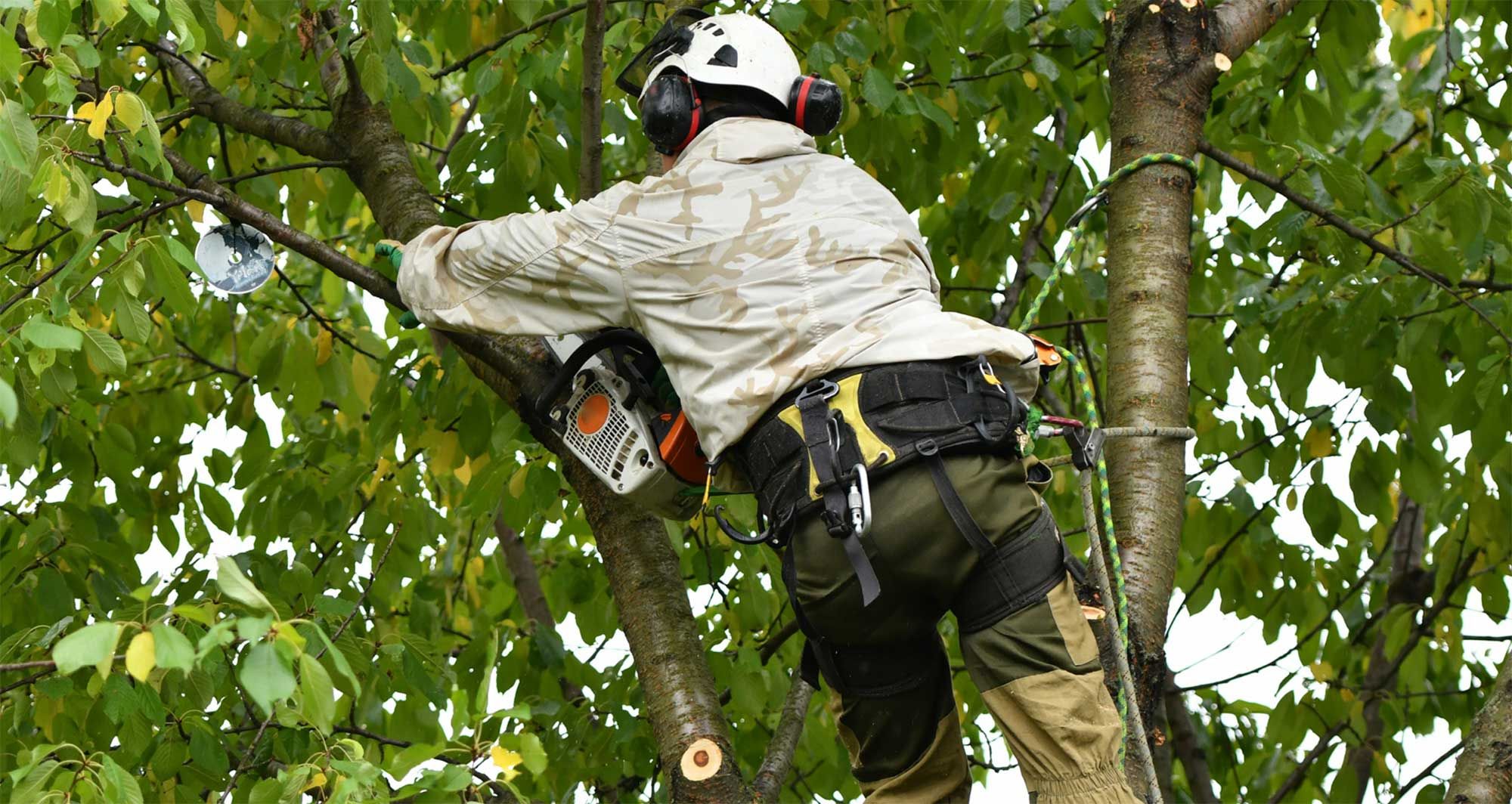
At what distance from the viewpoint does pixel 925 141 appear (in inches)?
190

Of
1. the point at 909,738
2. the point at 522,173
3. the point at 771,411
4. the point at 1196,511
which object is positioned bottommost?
the point at 909,738

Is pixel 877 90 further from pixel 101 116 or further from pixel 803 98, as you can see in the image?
pixel 101 116

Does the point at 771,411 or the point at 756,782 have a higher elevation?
the point at 771,411

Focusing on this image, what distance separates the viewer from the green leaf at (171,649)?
1.95 meters

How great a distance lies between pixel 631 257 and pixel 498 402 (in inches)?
60.5

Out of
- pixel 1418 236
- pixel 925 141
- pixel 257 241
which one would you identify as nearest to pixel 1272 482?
pixel 1418 236

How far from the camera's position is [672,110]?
10.1 ft

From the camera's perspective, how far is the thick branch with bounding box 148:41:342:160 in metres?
4.14

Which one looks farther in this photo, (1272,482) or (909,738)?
(1272,482)

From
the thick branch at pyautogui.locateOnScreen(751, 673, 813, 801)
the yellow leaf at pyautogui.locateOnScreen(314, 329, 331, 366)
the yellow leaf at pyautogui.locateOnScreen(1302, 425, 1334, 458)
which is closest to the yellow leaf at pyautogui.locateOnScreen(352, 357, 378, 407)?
the yellow leaf at pyautogui.locateOnScreen(314, 329, 331, 366)

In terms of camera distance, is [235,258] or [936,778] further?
[235,258]

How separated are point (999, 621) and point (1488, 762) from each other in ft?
3.92

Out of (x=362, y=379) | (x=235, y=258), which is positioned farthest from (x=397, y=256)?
(x=362, y=379)

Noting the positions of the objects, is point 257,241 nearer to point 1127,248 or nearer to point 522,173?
point 522,173
